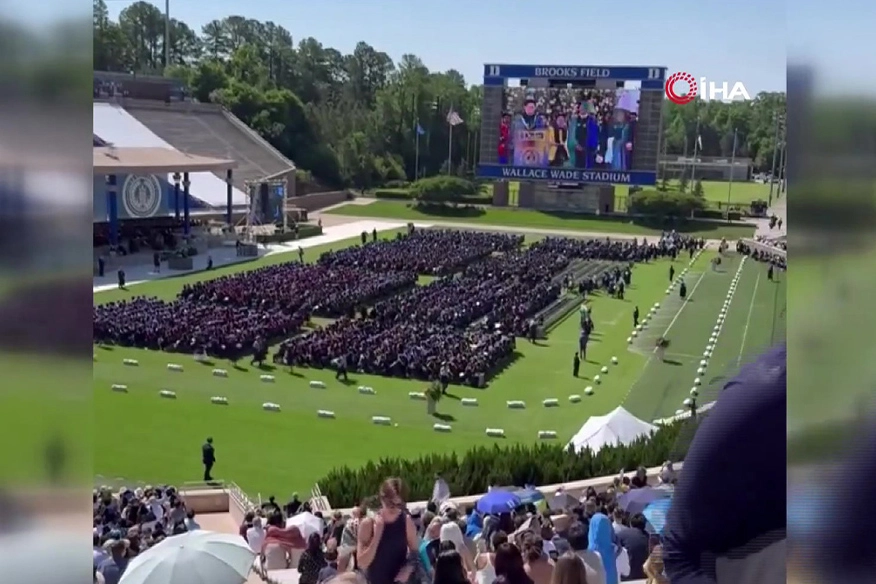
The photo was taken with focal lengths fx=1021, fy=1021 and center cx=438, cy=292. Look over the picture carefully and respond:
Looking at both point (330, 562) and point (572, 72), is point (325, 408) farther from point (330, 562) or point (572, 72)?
point (572, 72)

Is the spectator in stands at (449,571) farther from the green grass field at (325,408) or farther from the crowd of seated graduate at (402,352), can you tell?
the crowd of seated graduate at (402,352)

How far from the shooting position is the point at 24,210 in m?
1.48

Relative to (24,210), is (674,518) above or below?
below

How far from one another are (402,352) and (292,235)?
60.2 ft

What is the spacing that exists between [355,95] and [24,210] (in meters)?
59.3

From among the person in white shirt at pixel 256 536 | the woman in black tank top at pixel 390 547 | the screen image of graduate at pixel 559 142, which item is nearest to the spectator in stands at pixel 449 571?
the woman in black tank top at pixel 390 547

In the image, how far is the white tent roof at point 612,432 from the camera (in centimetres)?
1111

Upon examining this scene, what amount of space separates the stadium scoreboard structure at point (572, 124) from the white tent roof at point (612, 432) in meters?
31.8

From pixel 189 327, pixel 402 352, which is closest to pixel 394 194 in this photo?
pixel 189 327

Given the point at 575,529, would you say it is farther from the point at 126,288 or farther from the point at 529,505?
the point at 126,288

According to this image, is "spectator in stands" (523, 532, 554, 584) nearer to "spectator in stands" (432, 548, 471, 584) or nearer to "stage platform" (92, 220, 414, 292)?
"spectator in stands" (432, 548, 471, 584)

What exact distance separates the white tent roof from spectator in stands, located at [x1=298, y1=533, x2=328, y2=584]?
6.15m

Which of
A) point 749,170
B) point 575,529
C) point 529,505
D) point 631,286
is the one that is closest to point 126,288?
point 631,286

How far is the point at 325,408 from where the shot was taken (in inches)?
551
